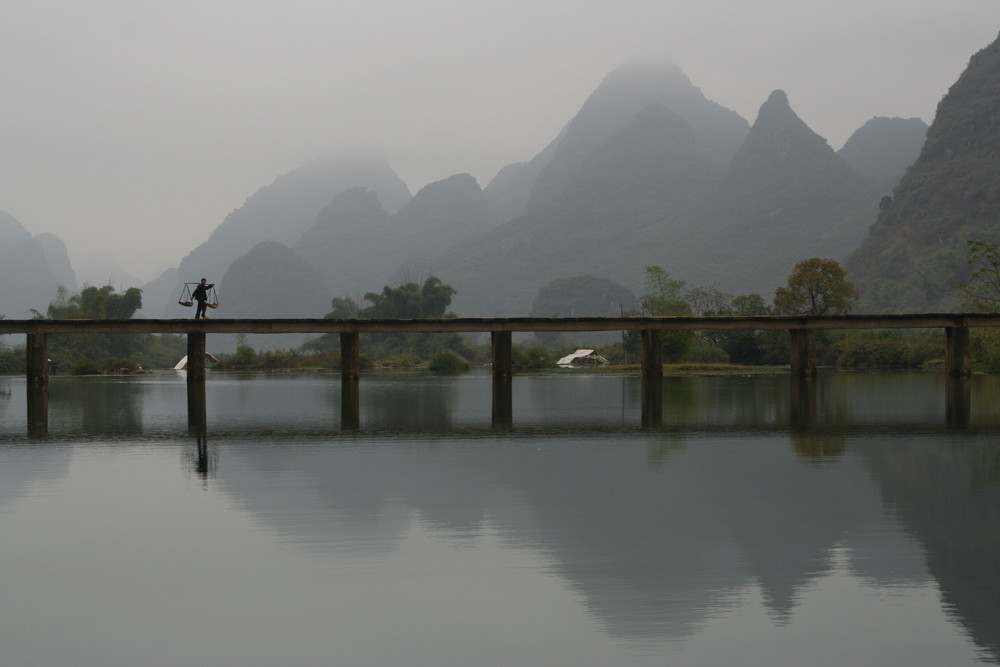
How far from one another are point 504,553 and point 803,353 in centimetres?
3956

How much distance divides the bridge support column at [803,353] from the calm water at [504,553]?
29.0 meters

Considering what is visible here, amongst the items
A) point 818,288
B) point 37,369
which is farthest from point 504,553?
point 818,288

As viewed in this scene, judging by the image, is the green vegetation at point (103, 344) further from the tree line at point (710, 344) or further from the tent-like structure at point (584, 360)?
the tent-like structure at point (584, 360)

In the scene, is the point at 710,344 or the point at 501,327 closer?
the point at 501,327

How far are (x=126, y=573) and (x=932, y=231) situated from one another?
18779 cm

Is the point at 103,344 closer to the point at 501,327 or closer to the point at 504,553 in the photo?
the point at 501,327

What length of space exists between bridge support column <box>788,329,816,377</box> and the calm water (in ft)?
95.0

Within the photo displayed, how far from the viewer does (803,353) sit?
44812mm

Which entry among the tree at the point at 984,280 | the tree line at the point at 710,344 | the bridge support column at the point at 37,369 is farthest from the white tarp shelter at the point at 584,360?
the bridge support column at the point at 37,369

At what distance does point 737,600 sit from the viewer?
6.54 m

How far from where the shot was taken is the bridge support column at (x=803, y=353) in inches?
1761

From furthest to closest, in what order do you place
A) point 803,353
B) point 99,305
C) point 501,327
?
point 99,305 < point 803,353 < point 501,327

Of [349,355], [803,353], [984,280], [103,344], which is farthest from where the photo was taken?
[103,344]

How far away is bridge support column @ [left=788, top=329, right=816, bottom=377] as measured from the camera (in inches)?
1761
